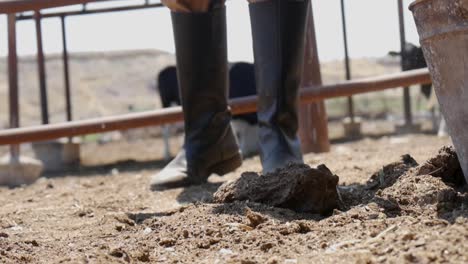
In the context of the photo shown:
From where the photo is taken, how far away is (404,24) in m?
4.61

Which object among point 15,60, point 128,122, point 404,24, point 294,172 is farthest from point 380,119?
point 294,172

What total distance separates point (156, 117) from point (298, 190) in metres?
1.37

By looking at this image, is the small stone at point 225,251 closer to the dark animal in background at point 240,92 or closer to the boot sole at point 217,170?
the boot sole at point 217,170

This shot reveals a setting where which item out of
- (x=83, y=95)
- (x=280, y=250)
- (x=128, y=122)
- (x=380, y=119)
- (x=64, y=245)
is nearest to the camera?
(x=280, y=250)

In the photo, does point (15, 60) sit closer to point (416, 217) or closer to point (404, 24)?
point (404, 24)

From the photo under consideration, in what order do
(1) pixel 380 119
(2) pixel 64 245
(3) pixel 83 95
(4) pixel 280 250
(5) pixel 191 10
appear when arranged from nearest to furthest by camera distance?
(4) pixel 280 250
(2) pixel 64 245
(5) pixel 191 10
(1) pixel 380 119
(3) pixel 83 95

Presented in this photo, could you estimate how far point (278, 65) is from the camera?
239 centimetres

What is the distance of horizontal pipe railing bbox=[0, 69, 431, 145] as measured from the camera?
3135 millimetres

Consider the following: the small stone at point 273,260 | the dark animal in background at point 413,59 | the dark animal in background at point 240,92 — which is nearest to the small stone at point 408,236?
the small stone at point 273,260

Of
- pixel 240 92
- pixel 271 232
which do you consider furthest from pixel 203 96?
pixel 240 92

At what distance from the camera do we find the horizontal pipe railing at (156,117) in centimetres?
313

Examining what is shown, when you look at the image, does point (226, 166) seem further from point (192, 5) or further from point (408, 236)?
point (408, 236)

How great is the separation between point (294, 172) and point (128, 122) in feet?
4.46

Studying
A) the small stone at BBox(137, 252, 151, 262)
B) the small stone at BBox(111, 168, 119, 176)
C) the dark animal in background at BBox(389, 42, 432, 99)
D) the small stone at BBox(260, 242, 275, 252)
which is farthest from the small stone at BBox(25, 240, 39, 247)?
the small stone at BBox(111, 168, 119, 176)
